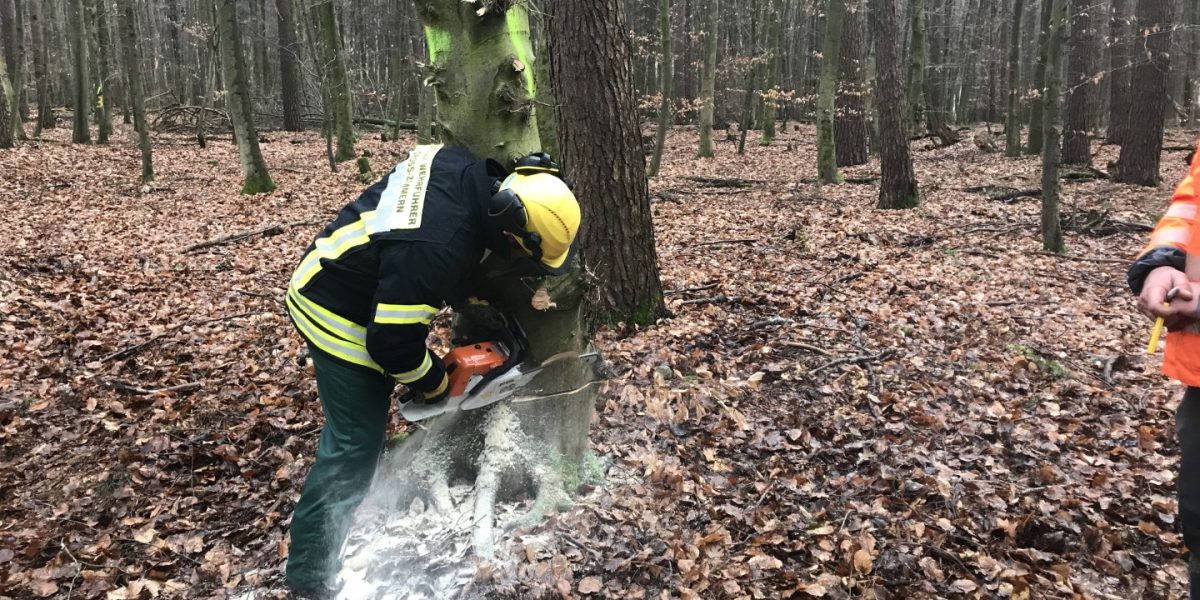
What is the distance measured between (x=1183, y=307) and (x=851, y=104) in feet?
48.9

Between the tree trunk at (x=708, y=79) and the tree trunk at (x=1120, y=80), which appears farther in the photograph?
the tree trunk at (x=708, y=79)

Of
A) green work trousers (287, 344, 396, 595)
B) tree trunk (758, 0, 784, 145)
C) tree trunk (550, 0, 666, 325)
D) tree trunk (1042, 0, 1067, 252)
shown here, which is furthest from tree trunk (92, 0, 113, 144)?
tree trunk (1042, 0, 1067, 252)

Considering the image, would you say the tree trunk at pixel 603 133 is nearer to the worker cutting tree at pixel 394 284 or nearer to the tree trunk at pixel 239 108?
the worker cutting tree at pixel 394 284

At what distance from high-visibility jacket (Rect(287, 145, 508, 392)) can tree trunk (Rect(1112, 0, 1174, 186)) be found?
12.3 meters

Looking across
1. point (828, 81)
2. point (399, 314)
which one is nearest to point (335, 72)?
point (828, 81)

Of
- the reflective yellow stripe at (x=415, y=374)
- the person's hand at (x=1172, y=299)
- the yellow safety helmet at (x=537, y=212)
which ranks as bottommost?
the reflective yellow stripe at (x=415, y=374)

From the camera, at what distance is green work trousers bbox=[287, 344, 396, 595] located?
295 cm

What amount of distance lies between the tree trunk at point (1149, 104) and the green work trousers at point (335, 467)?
12.8m

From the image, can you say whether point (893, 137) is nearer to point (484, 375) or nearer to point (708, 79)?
point (708, 79)

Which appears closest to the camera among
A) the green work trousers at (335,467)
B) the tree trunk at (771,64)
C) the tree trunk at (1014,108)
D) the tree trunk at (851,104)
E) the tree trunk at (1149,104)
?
the green work trousers at (335,467)

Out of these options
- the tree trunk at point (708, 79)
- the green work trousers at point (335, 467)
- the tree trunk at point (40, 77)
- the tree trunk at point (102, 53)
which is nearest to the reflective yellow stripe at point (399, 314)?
the green work trousers at point (335, 467)

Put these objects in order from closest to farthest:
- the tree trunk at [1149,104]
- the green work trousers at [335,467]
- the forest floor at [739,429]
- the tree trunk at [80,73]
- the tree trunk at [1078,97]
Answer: the green work trousers at [335,467]
the forest floor at [739,429]
the tree trunk at [1149,104]
the tree trunk at [1078,97]
the tree trunk at [80,73]

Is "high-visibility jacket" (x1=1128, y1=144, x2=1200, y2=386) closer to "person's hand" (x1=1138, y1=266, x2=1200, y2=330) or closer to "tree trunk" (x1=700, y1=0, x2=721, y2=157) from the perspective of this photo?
"person's hand" (x1=1138, y1=266, x2=1200, y2=330)

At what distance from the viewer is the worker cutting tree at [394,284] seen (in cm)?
261
